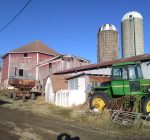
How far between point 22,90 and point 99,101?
1467 centimetres

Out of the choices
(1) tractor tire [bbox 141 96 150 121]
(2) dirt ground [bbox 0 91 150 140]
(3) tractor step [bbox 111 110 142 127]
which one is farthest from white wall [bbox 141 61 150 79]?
(2) dirt ground [bbox 0 91 150 140]

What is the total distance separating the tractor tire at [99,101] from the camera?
551 inches

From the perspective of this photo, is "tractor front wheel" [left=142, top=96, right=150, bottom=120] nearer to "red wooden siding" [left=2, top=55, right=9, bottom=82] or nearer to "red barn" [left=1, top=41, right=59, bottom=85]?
"red barn" [left=1, top=41, right=59, bottom=85]

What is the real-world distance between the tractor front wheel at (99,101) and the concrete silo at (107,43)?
81.4 feet

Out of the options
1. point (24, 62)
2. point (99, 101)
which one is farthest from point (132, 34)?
point (99, 101)

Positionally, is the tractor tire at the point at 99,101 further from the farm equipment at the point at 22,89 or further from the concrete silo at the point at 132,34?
the concrete silo at the point at 132,34

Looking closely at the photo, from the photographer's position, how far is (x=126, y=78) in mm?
13430

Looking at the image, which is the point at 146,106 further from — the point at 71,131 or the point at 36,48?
the point at 36,48

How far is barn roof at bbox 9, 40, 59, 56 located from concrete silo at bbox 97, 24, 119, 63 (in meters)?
7.61

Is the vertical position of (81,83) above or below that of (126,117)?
above

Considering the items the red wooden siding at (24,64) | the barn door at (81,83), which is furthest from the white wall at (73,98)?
the red wooden siding at (24,64)

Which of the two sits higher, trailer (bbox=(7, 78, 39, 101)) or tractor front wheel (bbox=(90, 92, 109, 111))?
trailer (bbox=(7, 78, 39, 101))

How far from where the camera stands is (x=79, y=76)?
20.2 m

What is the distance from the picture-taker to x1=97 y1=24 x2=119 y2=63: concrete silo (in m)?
39.6
